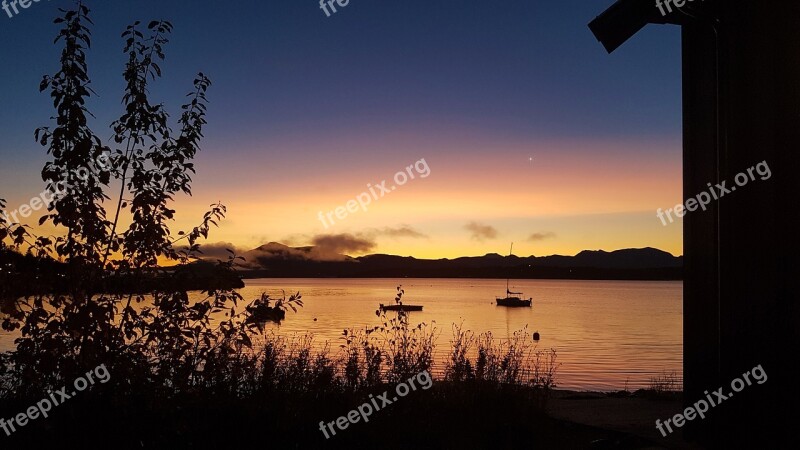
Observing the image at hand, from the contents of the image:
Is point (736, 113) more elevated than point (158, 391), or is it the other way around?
point (736, 113)

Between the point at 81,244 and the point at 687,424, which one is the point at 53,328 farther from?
the point at 687,424

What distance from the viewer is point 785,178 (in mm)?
5488

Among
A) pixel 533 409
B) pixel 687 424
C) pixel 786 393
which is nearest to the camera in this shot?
pixel 786 393

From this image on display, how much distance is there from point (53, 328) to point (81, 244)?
0.92 m

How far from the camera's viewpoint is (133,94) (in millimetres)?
6949

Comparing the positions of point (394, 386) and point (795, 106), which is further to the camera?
point (394, 386)

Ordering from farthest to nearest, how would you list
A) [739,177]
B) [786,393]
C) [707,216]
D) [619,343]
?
[619,343], [707,216], [739,177], [786,393]

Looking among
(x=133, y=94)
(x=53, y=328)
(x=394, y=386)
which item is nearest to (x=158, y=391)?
(x=53, y=328)

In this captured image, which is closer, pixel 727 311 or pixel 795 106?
pixel 795 106

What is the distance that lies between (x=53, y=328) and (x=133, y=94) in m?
2.51

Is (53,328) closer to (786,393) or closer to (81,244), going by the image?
(81,244)

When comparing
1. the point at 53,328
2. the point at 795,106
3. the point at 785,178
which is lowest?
the point at 53,328

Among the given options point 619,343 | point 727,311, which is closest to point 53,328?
point 727,311

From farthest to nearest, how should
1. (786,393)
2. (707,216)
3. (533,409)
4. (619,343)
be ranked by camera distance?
(619,343) < (533,409) < (707,216) < (786,393)
